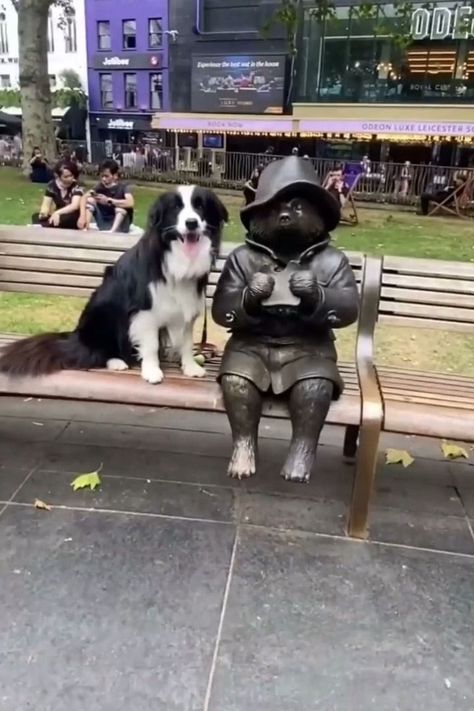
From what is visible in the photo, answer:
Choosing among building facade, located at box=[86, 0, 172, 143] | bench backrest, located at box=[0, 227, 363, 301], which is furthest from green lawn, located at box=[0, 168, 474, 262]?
building facade, located at box=[86, 0, 172, 143]

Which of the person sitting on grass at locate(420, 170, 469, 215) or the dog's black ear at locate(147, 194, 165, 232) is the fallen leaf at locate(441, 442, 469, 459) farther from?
the person sitting on grass at locate(420, 170, 469, 215)

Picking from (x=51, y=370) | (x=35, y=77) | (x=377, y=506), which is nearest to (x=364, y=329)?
(x=377, y=506)

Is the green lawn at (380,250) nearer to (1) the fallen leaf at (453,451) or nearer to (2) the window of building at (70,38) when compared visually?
(1) the fallen leaf at (453,451)

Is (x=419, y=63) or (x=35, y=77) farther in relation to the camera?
(x=419, y=63)

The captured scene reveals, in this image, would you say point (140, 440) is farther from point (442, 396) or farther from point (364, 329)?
point (442, 396)

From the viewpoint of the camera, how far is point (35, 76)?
17719 mm

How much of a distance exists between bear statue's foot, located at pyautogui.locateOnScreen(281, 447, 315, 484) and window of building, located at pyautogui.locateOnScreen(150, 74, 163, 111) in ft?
119

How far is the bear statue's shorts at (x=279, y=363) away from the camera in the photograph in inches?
101

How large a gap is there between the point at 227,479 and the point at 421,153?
2363 cm

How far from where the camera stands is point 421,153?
24.2m

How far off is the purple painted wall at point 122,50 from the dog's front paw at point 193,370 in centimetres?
3370

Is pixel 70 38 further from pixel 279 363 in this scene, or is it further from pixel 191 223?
pixel 279 363

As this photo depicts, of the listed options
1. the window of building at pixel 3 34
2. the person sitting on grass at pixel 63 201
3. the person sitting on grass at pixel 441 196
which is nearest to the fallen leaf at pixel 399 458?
the person sitting on grass at pixel 63 201

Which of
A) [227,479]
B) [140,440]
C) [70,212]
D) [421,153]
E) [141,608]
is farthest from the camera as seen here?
→ [421,153]
